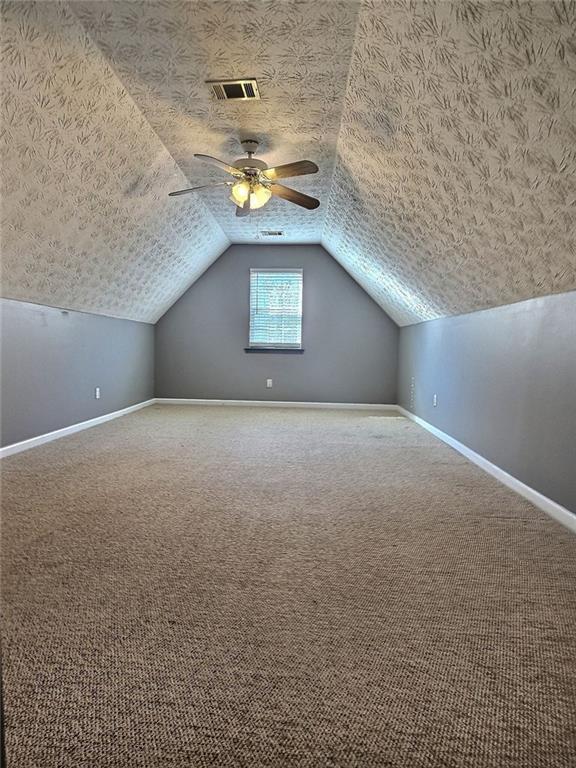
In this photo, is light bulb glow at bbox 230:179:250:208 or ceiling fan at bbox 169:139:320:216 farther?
light bulb glow at bbox 230:179:250:208

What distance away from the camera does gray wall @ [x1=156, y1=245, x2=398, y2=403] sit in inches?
256

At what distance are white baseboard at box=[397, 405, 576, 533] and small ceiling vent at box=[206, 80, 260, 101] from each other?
9.26 feet

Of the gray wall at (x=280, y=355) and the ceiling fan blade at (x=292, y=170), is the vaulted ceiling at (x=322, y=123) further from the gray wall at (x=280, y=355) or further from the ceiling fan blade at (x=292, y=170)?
the gray wall at (x=280, y=355)

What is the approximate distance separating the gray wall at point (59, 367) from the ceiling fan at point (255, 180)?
166 cm

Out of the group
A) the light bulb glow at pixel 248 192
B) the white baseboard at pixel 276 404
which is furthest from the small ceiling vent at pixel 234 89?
the white baseboard at pixel 276 404

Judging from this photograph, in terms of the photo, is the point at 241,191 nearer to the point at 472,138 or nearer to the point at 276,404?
the point at 472,138

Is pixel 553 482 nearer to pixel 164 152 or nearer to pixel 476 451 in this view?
pixel 476 451

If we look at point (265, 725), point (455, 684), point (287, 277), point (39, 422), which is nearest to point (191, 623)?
point (265, 725)

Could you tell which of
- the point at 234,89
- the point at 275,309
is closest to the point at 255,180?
the point at 234,89

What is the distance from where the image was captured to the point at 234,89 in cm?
263

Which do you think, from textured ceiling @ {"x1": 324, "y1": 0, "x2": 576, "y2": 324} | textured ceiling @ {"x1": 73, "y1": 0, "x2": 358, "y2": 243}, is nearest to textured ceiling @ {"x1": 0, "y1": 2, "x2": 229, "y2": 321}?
textured ceiling @ {"x1": 73, "y1": 0, "x2": 358, "y2": 243}

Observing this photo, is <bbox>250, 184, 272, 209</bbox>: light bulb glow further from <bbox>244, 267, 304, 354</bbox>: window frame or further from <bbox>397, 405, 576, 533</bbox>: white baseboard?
<bbox>244, 267, 304, 354</bbox>: window frame

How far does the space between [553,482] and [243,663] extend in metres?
1.97

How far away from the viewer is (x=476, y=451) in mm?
3598
